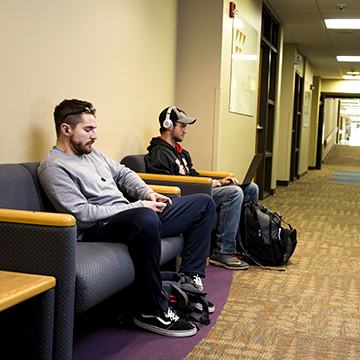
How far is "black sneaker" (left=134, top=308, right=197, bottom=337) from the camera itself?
1.96 meters

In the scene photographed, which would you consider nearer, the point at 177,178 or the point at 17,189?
the point at 17,189

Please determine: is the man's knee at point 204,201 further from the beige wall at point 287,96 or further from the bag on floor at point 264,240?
the beige wall at point 287,96

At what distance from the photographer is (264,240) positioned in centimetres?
314

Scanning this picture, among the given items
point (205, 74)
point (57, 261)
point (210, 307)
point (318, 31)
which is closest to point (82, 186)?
point (57, 261)

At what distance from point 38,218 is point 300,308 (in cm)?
159

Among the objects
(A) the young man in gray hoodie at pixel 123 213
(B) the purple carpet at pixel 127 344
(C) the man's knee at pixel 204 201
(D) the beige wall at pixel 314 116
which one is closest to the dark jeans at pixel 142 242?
(A) the young man in gray hoodie at pixel 123 213

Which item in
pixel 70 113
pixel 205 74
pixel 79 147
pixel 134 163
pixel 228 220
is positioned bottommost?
pixel 228 220

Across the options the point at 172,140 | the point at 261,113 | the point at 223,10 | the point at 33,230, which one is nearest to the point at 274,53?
the point at 261,113

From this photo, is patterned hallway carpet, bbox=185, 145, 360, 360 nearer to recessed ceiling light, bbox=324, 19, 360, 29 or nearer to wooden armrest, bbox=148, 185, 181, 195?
wooden armrest, bbox=148, 185, 181, 195

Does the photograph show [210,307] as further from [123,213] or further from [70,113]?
[70,113]

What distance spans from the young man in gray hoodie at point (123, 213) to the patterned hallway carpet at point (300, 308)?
25 centimetres

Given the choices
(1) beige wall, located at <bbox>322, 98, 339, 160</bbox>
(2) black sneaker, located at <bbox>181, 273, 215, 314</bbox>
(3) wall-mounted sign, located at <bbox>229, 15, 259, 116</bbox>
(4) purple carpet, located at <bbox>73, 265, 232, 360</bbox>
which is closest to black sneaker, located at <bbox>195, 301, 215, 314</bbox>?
(2) black sneaker, located at <bbox>181, 273, 215, 314</bbox>

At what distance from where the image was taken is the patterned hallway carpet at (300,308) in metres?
1.90

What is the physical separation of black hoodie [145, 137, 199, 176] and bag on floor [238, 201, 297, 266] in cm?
59
